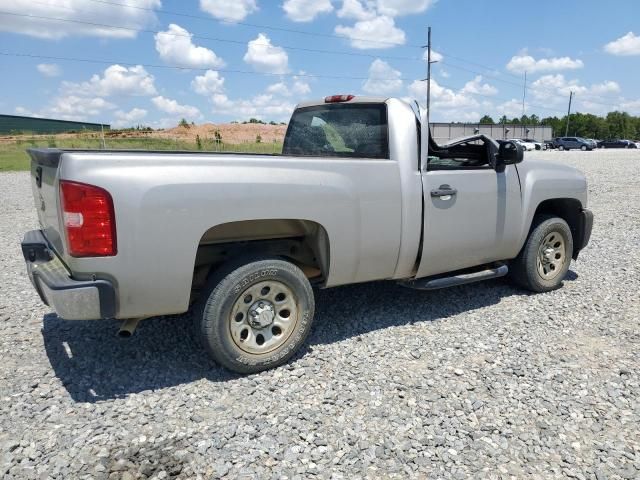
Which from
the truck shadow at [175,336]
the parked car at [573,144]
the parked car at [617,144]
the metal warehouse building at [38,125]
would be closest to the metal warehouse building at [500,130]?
the parked car at [573,144]

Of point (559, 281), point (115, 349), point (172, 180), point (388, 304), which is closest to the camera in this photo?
point (172, 180)

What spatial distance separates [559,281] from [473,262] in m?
1.41

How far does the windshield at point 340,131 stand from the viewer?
12.9ft

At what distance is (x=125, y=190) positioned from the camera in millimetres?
2729

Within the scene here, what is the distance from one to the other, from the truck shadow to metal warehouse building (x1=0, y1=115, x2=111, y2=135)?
139ft

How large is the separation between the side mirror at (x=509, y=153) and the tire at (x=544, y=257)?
37.1 inches

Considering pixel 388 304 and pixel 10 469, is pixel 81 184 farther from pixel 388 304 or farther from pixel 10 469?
pixel 388 304

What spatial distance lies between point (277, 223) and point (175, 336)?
135 centimetres

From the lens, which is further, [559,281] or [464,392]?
[559,281]

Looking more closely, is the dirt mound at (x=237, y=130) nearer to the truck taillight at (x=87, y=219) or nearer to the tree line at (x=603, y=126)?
the tree line at (x=603, y=126)

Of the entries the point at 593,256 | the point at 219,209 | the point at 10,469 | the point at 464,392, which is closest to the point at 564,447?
the point at 464,392

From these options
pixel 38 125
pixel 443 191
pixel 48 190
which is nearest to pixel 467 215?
pixel 443 191

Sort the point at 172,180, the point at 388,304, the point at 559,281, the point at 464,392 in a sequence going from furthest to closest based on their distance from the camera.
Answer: the point at 559,281 < the point at 388,304 < the point at 464,392 < the point at 172,180

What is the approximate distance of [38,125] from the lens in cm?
4544
